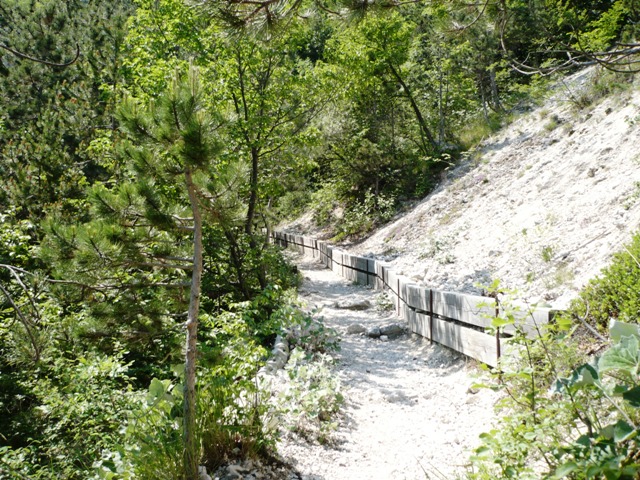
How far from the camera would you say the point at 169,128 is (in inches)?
124

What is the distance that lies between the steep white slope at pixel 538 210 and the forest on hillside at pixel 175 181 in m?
1.70

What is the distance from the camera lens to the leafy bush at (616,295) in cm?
375

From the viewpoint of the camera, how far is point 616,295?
404cm

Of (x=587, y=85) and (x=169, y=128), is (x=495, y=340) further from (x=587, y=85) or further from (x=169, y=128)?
(x=587, y=85)

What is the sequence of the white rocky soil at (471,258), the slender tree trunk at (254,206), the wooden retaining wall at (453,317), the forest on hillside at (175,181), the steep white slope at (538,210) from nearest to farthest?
the forest on hillside at (175,181) → the white rocky soil at (471,258) → the wooden retaining wall at (453,317) → the steep white slope at (538,210) → the slender tree trunk at (254,206)

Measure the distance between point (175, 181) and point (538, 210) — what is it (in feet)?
24.1

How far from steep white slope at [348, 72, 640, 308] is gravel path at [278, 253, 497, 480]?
1331 millimetres

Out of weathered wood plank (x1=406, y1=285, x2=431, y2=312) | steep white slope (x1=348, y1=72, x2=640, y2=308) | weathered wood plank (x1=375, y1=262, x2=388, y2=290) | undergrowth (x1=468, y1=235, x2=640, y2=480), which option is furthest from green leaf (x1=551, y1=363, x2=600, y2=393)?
weathered wood plank (x1=375, y1=262, x2=388, y2=290)

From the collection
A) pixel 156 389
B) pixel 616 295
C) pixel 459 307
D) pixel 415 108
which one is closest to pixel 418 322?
pixel 459 307

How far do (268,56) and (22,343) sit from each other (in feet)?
24.1

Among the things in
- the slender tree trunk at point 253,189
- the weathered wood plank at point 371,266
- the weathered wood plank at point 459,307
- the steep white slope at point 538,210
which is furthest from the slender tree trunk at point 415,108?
the weathered wood plank at point 459,307

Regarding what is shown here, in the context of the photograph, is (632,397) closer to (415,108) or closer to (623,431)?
(623,431)

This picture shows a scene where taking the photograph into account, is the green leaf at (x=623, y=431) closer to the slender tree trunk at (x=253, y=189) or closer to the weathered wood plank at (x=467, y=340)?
the weathered wood plank at (x=467, y=340)

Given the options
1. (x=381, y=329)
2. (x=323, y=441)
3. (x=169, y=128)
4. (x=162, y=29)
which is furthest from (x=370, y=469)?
(x=162, y=29)
